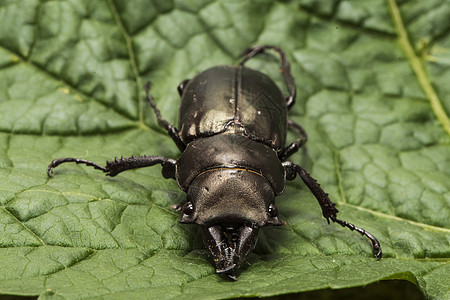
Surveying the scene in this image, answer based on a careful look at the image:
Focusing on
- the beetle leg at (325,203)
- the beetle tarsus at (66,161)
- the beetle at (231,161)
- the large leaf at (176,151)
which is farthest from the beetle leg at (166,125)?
the beetle leg at (325,203)

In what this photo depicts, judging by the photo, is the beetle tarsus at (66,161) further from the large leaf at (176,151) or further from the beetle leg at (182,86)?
the beetle leg at (182,86)

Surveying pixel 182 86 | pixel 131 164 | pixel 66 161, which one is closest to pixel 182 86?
pixel 182 86

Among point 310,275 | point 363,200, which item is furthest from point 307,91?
point 310,275

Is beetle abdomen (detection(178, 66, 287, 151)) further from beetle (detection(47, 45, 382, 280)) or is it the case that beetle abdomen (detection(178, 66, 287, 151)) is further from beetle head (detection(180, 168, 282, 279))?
beetle head (detection(180, 168, 282, 279))

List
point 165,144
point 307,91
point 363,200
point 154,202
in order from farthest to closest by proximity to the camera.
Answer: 1. point 307,91
2. point 165,144
3. point 363,200
4. point 154,202

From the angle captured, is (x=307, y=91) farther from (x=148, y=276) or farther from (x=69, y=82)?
(x=148, y=276)

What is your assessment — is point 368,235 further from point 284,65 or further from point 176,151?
point 284,65
